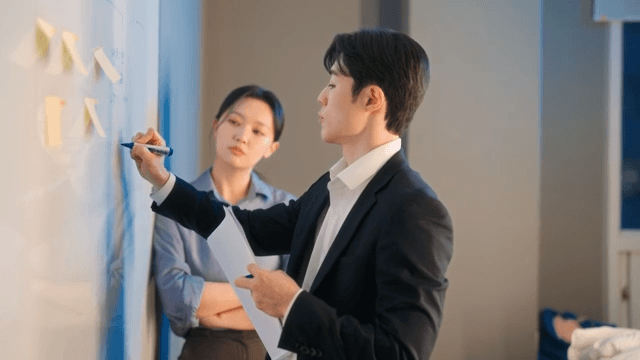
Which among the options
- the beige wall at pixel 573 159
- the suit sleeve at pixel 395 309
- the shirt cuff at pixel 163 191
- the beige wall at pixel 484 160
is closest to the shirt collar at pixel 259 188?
the shirt cuff at pixel 163 191

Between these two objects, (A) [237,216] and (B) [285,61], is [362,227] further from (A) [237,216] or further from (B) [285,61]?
(B) [285,61]

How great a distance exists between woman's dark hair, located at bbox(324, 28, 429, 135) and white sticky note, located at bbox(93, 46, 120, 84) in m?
0.43

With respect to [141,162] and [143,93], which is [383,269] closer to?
[141,162]

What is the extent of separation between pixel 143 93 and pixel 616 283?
3150mm

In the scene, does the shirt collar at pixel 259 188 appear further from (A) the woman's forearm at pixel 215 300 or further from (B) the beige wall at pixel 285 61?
(B) the beige wall at pixel 285 61

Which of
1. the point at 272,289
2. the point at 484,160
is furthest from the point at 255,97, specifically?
the point at 484,160

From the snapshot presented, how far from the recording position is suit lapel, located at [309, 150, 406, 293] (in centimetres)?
124

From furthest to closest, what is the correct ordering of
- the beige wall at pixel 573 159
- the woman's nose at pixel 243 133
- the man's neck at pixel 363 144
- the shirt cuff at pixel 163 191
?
the beige wall at pixel 573 159 → the woman's nose at pixel 243 133 → the shirt cuff at pixel 163 191 → the man's neck at pixel 363 144

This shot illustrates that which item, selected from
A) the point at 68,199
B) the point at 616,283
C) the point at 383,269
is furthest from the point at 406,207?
the point at 616,283

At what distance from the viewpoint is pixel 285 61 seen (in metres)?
3.64

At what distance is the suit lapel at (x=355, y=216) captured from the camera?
1235mm

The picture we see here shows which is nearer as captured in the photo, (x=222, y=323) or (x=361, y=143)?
(x=361, y=143)

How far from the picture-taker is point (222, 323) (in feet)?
6.32

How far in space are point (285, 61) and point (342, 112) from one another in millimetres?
2385
